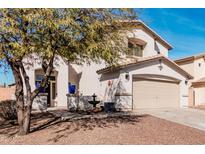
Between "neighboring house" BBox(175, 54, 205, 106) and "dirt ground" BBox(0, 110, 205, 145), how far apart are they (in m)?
14.3

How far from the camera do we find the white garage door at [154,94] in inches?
658

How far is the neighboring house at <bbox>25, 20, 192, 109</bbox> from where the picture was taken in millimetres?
16125

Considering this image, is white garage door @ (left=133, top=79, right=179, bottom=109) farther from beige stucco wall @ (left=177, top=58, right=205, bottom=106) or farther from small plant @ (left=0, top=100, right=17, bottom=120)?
small plant @ (left=0, top=100, right=17, bottom=120)

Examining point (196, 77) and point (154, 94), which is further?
point (196, 77)

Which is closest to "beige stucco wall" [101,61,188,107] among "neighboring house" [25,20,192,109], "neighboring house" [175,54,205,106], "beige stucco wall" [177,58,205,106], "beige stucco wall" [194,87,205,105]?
"neighboring house" [25,20,192,109]

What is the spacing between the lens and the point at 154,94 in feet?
57.8

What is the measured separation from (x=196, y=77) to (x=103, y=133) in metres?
18.7

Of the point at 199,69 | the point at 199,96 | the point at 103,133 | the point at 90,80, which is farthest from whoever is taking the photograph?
the point at 199,69

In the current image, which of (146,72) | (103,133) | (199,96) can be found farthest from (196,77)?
(103,133)

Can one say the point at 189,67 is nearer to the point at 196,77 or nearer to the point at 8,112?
the point at 196,77

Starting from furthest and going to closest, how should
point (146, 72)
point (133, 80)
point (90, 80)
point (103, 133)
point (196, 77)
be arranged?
1. point (196, 77)
2. point (90, 80)
3. point (146, 72)
4. point (133, 80)
5. point (103, 133)

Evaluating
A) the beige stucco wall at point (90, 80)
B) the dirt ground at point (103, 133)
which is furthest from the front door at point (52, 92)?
the dirt ground at point (103, 133)

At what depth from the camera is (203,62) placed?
25516 mm
